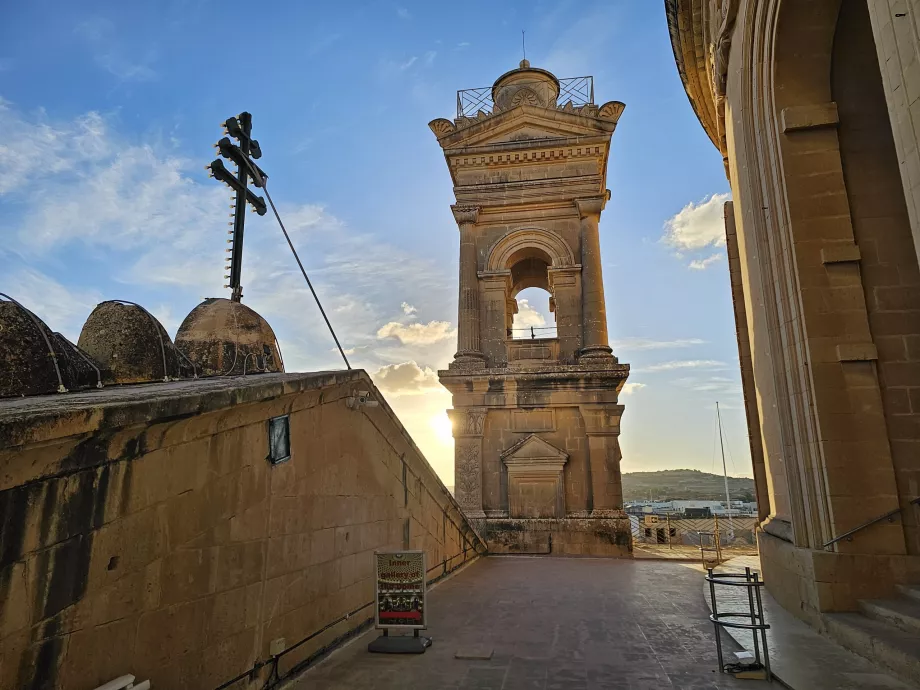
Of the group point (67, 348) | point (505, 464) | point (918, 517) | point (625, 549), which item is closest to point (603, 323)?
point (505, 464)

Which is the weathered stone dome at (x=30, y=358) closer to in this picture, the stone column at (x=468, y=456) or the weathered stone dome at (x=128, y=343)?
the weathered stone dome at (x=128, y=343)

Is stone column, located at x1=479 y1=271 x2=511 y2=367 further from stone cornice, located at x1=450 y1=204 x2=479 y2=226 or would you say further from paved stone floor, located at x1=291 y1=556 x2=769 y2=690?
paved stone floor, located at x1=291 y1=556 x2=769 y2=690

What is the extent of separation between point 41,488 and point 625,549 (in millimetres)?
15431

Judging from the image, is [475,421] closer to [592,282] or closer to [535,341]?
[535,341]

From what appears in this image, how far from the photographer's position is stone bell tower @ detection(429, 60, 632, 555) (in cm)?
1653

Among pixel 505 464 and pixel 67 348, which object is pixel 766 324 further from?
pixel 505 464

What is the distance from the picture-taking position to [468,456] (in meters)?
17.3

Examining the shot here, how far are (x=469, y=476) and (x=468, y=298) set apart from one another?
580 centimetres

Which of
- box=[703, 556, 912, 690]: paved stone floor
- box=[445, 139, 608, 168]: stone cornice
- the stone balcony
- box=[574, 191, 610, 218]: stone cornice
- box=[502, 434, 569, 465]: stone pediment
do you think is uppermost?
box=[445, 139, 608, 168]: stone cornice

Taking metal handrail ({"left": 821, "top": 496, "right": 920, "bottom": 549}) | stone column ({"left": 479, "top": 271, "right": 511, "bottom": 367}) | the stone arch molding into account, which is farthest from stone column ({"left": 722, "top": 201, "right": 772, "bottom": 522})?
stone column ({"left": 479, "top": 271, "right": 511, "bottom": 367})

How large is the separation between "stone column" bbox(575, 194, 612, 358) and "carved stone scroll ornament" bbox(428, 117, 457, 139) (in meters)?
5.14

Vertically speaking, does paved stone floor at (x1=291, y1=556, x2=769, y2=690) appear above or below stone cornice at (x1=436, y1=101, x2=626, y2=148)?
below

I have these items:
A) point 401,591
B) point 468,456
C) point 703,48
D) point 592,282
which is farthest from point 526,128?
point 401,591

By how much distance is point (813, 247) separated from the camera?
23.8 ft
